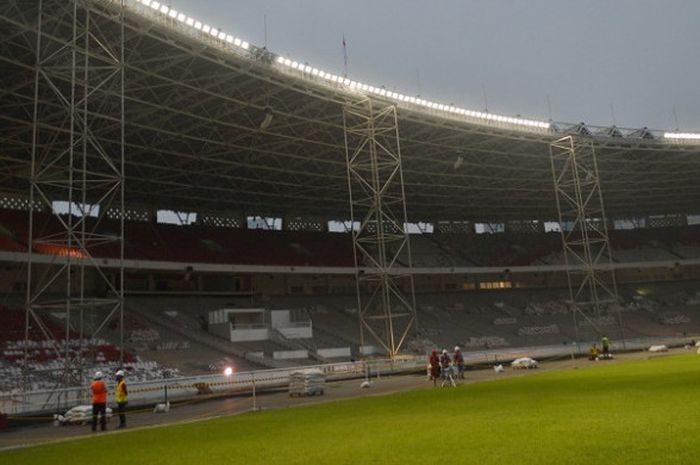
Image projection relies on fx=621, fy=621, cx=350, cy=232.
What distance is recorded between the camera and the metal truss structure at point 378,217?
112ft

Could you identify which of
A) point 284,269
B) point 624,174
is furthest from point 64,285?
point 624,174

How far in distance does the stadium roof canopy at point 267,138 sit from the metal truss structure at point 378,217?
1.18 metres

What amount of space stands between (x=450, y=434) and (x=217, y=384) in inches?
704

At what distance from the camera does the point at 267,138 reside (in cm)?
3881

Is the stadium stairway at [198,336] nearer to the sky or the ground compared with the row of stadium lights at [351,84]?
nearer to the ground

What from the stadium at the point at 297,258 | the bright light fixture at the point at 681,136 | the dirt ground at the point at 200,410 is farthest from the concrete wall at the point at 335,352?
the bright light fixture at the point at 681,136

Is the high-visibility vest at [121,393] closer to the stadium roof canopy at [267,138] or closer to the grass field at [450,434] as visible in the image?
the grass field at [450,434]

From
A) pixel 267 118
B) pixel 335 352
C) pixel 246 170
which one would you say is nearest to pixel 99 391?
pixel 267 118

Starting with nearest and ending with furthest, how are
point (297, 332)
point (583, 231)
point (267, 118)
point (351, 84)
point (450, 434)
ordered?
1. point (450, 434)
2. point (267, 118)
3. point (351, 84)
4. point (583, 231)
5. point (297, 332)

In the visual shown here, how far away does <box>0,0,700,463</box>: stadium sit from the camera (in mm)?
12719

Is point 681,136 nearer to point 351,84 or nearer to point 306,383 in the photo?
point 351,84

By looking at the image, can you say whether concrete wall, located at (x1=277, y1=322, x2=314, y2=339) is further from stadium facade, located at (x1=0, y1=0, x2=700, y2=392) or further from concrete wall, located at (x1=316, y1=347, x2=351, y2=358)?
stadium facade, located at (x1=0, y1=0, x2=700, y2=392)

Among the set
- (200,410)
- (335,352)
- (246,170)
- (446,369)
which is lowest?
(200,410)

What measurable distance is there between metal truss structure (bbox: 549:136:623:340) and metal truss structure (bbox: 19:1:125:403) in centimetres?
2910
